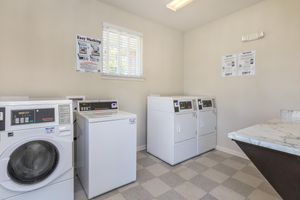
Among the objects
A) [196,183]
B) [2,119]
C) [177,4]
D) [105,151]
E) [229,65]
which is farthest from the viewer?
[229,65]

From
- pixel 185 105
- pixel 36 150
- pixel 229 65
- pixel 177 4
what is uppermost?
pixel 177 4

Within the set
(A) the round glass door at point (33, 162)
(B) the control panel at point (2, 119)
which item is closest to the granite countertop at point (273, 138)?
(A) the round glass door at point (33, 162)

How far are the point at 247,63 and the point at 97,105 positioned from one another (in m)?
2.50

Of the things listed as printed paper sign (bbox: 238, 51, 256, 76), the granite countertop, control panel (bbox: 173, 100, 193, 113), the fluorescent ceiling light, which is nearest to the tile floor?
control panel (bbox: 173, 100, 193, 113)

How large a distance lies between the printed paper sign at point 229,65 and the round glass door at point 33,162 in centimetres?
288

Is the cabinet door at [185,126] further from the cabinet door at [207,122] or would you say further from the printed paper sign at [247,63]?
the printed paper sign at [247,63]

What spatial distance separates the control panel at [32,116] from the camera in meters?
1.30

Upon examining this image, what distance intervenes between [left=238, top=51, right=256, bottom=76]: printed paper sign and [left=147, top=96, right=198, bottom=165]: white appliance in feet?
3.15

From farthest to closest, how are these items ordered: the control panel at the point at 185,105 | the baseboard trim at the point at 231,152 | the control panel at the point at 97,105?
the baseboard trim at the point at 231,152
the control panel at the point at 185,105
the control panel at the point at 97,105

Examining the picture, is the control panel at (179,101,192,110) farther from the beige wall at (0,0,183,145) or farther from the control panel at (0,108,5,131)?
the control panel at (0,108,5,131)

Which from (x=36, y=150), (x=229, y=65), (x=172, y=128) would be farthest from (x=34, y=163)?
(x=229, y=65)

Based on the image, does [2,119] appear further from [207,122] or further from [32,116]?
[207,122]

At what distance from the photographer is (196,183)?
202 centimetres

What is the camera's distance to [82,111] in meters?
2.12
